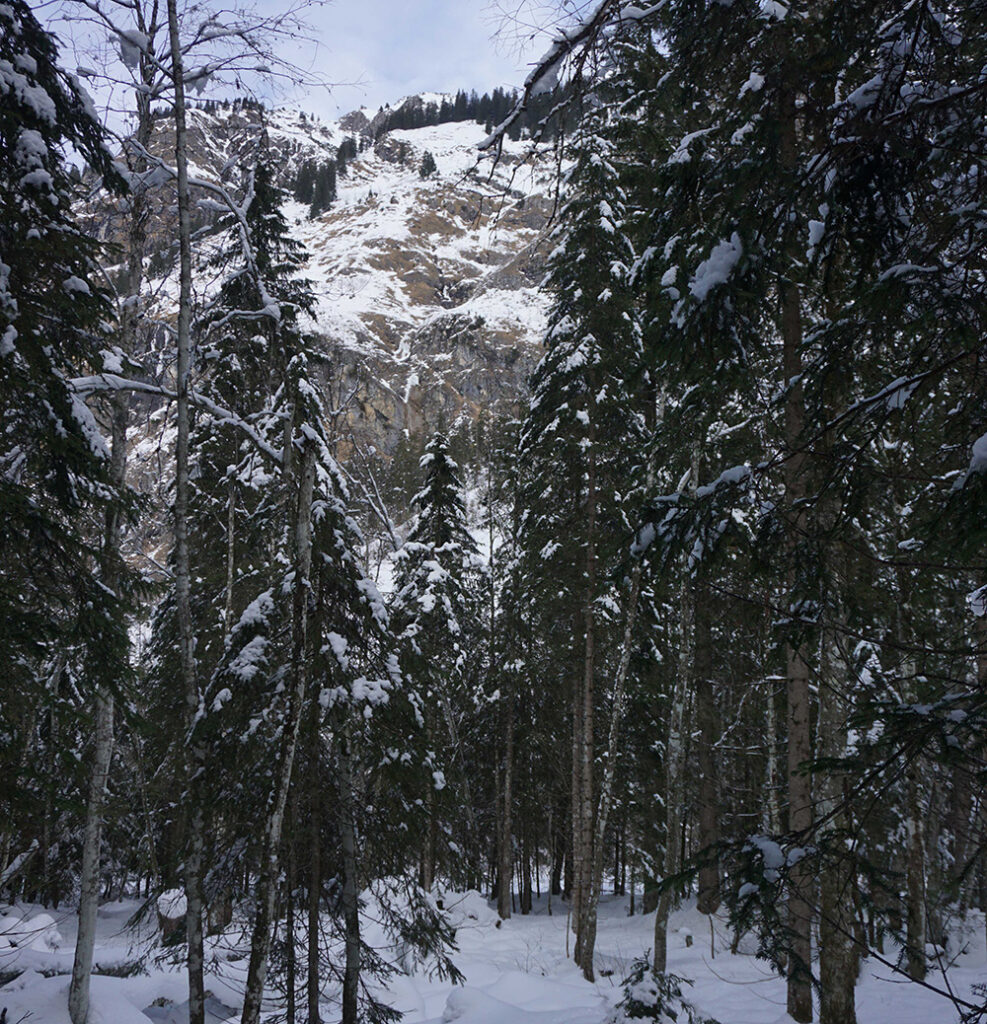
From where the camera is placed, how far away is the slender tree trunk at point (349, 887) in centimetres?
899

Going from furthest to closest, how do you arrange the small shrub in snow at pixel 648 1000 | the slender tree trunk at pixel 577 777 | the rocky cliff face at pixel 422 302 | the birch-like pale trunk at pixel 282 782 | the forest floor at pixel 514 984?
the rocky cliff face at pixel 422 302 → the slender tree trunk at pixel 577 777 → the forest floor at pixel 514 984 → the birch-like pale trunk at pixel 282 782 → the small shrub in snow at pixel 648 1000

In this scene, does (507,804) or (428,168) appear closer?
(507,804)

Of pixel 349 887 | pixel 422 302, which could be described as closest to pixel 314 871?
pixel 349 887

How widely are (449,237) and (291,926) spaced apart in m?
166

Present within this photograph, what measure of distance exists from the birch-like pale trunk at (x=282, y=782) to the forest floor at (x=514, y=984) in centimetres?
64

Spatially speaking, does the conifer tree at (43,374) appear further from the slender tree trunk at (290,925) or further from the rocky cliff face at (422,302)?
the rocky cliff face at (422,302)

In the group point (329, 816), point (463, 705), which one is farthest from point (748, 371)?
point (463, 705)

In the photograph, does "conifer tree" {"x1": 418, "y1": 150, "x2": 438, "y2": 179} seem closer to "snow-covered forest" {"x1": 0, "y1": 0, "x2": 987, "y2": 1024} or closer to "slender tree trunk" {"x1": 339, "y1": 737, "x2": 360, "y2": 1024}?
"snow-covered forest" {"x1": 0, "y1": 0, "x2": 987, "y2": 1024}

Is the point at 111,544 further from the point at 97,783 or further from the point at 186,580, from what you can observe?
the point at 97,783

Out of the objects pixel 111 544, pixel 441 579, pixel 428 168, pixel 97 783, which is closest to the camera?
pixel 111 544

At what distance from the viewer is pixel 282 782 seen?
6781 millimetres

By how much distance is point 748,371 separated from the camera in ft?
20.1

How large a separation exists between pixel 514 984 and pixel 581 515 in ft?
29.3

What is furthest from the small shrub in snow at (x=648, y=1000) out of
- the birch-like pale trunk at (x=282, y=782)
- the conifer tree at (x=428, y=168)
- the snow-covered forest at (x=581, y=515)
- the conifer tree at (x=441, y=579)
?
the conifer tree at (x=428, y=168)
